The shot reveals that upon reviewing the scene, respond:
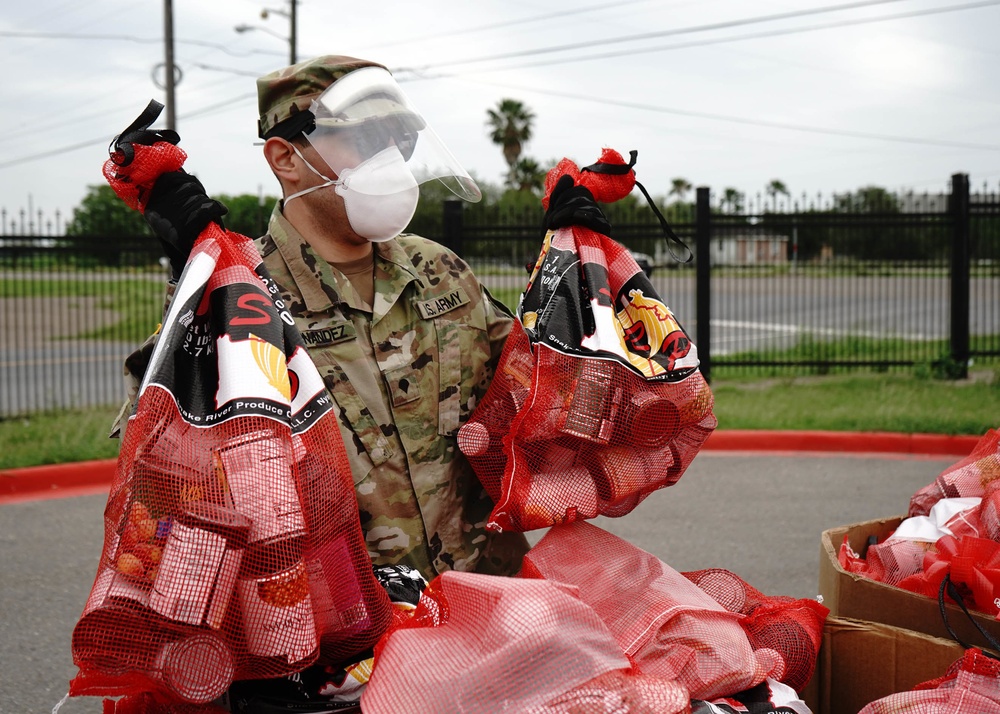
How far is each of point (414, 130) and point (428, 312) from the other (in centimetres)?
44

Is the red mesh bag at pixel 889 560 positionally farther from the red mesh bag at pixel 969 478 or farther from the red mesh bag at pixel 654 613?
the red mesh bag at pixel 654 613

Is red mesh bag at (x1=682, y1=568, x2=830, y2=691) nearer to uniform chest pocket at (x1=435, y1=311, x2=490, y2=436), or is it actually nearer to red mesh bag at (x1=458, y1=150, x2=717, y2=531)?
red mesh bag at (x1=458, y1=150, x2=717, y2=531)

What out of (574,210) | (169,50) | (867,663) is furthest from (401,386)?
(169,50)

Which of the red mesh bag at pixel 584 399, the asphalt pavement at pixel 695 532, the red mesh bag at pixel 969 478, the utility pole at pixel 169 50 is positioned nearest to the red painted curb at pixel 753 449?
the asphalt pavement at pixel 695 532

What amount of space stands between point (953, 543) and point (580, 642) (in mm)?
1152

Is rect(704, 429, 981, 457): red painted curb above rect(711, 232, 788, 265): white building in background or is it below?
below

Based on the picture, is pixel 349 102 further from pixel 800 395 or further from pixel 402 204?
pixel 800 395

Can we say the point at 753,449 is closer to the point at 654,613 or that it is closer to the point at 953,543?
the point at 953,543

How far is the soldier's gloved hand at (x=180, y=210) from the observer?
1884mm

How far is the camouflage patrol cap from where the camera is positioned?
228cm

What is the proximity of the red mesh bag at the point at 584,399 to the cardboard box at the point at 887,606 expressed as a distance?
1.75 feet

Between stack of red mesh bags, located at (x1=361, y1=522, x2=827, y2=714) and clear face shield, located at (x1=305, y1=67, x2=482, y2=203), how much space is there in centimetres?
91

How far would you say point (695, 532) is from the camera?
5.66 m

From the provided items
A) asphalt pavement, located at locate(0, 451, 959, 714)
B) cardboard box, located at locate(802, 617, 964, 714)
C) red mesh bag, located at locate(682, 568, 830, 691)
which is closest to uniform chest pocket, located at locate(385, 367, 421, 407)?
red mesh bag, located at locate(682, 568, 830, 691)
